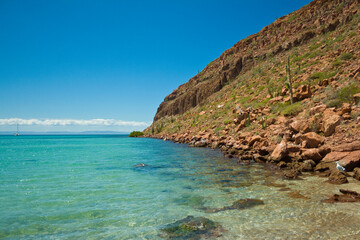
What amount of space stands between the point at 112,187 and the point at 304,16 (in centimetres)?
6069

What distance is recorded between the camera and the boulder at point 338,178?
8593mm

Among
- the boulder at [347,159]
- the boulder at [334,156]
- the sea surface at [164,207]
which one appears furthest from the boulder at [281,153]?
the sea surface at [164,207]

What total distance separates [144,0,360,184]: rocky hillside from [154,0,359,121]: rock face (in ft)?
0.67

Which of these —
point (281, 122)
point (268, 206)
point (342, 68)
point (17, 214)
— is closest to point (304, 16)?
point (342, 68)

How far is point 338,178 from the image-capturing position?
8.76m

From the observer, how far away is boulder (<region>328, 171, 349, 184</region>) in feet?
28.2

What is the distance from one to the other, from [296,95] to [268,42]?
128 feet

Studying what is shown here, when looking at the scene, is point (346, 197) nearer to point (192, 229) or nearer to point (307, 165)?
point (307, 165)

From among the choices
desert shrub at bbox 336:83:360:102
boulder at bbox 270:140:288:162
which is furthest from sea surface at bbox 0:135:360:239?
desert shrub at bbox 336:83:360:102

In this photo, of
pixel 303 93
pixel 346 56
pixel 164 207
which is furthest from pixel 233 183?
pixel 346 56

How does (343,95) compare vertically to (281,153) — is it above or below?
above

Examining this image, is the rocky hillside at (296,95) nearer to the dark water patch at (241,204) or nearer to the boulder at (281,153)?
the boulder at (281,153)

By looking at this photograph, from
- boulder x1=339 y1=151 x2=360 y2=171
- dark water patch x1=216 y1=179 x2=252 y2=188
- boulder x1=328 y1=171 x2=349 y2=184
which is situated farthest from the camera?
boulder x1=339 y1=151 x2=360 y2=171

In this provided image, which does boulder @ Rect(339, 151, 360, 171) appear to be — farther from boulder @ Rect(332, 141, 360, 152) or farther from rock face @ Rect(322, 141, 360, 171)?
boulder @ Rect(332, 141, 360, 152)
